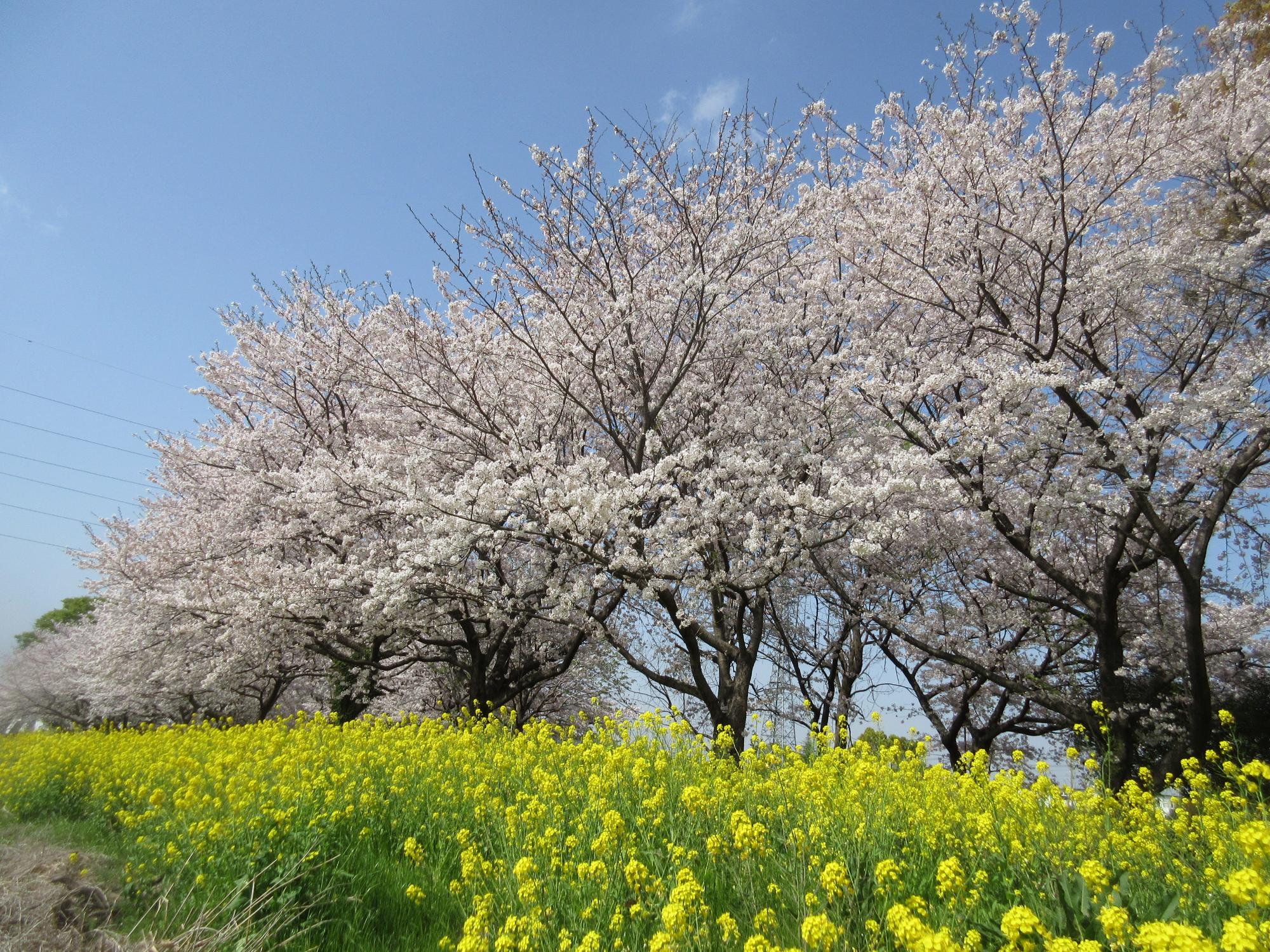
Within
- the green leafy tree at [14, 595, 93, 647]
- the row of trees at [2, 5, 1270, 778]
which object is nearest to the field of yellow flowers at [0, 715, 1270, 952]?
the row of trees at [2, 5, 1270, 778]

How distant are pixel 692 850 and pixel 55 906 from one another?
3655 mm

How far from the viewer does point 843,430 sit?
10.9 m

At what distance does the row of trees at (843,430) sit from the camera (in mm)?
9172

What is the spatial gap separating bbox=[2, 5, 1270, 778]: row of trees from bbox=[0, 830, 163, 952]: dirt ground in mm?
5138

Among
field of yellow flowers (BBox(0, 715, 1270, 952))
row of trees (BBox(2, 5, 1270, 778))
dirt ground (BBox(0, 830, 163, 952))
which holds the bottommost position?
dirt ground (BBox(0, 830, 163, 952))

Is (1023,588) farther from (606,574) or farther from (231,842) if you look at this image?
(231,842)

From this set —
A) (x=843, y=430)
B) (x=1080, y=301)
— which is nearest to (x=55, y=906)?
(x=843, y=430)

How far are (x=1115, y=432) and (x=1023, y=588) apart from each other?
15.2ft

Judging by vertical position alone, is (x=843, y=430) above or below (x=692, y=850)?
above

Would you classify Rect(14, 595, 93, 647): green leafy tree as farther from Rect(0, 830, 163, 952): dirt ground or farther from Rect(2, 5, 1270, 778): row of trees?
Rect(0, 830, 163, 952): dirt ground

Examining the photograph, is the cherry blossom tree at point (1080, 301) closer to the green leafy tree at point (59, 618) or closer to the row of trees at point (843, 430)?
the row of trees at point (843, 430)

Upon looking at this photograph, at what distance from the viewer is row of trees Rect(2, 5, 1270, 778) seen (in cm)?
917

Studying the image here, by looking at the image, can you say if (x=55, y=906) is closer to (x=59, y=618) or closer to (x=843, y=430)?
(x=843, y=430)

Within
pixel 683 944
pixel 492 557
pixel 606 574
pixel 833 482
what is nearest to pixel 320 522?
pixel 492 557
